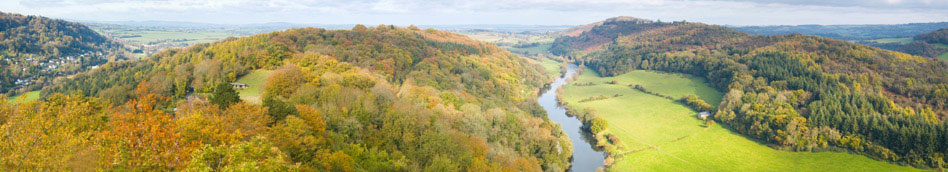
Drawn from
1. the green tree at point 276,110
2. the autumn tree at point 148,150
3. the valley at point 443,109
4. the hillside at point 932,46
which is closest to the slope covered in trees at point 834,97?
the valley at point 443,109

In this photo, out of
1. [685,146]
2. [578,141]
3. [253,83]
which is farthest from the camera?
[578,141]

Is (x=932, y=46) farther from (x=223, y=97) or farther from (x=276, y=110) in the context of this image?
(x=223, y=97)

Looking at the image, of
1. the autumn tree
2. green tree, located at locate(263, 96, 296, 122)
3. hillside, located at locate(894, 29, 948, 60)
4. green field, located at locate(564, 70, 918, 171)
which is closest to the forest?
hillside, located at locate(894, 29, 948, 60)

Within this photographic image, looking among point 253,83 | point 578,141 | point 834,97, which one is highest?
point 253,83

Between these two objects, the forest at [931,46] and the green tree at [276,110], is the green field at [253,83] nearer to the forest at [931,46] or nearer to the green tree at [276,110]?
the green tree at [276,110]

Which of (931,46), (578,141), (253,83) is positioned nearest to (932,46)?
(931,46)

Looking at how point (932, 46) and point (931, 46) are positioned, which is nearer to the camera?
point (932, 46)

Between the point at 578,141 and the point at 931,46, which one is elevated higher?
the point at 931,46

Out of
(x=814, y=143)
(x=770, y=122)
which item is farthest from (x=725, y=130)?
(x=814, y=143)
